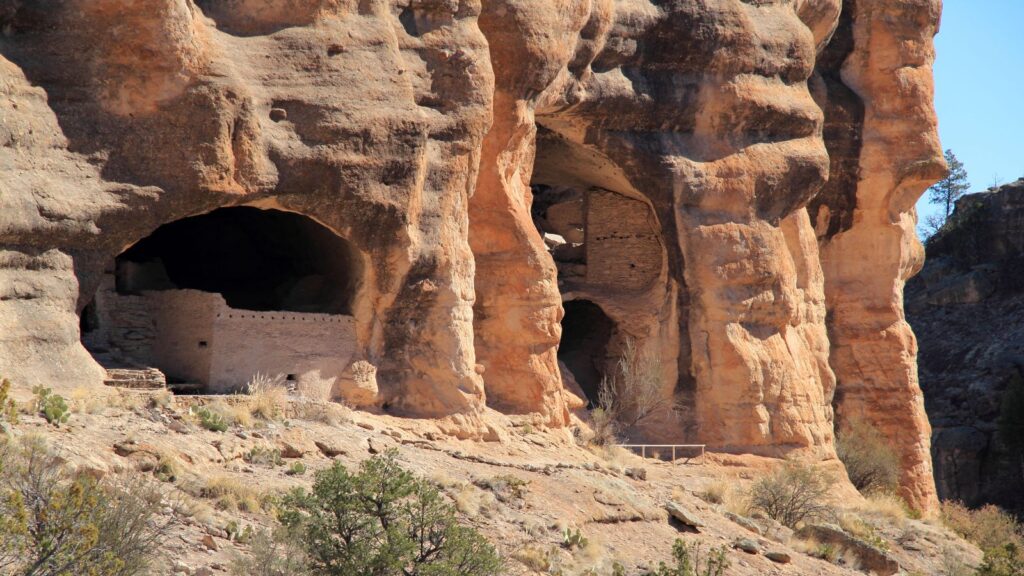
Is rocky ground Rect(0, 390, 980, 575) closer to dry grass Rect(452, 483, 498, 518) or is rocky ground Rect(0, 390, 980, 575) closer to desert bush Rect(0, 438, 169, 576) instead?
dry grass Rect(452, 483, 498, 518)

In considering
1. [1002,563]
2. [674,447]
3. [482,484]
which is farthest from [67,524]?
[674,447]

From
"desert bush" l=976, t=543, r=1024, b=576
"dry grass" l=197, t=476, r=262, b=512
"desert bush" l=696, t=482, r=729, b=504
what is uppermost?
"desert bush" l=696, t=482, r=729, b=504

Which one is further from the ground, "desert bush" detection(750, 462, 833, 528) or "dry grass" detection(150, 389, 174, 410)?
"dry grass" detection(150, 389, 174, 410)

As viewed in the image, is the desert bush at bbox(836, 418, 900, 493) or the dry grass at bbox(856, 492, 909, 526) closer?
the dry grass at bbox(856, 492, 909, 526)

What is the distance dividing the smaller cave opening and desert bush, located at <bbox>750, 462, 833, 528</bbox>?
4.19 metres

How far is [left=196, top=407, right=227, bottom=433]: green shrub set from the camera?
1645 cm

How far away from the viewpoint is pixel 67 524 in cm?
1114

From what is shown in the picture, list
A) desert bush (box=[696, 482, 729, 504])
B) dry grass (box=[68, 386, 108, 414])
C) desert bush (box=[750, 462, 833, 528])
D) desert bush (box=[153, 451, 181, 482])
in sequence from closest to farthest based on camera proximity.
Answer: desert bush (box=[153, 451, 181, 482]), dry grass (box=[68, 386, 108, 414]), desert bush (box=[696, 482, 729, 504]), desert bush (box=[750, 462, 833, 528])

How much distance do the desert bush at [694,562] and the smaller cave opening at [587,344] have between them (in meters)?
8.31

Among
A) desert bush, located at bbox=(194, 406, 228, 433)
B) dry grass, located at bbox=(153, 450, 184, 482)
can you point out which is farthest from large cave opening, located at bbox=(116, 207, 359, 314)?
dry grass, located at bbox=(153, 450, 184, 482)

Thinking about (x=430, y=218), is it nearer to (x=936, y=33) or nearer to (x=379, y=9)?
(x=379, y=9)

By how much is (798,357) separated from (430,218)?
8.36 metres

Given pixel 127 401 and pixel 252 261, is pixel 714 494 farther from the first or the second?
pixel 127 401

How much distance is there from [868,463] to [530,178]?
26.7ft
